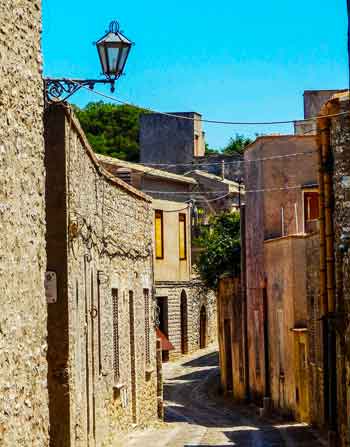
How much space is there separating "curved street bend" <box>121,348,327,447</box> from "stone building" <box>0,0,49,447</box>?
33.4 ft

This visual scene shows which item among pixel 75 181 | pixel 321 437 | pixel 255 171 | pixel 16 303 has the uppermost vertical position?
pixel 255 171

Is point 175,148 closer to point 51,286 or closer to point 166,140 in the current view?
point 166,140

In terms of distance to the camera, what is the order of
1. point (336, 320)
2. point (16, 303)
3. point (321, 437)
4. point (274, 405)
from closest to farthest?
point (16, 303), point (336, 320), point (321, 437), point (274, 405)

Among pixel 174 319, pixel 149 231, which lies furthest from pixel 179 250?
pixel 149 231

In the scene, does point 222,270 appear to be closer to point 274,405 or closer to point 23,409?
point 274,405

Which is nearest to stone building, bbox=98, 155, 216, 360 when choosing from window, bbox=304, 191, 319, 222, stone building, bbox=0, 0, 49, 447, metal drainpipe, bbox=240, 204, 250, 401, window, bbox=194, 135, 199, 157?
window, bbox=194, 135, 199, 157

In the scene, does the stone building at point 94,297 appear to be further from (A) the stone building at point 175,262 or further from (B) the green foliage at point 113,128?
(B) the green foliage at point 113,128

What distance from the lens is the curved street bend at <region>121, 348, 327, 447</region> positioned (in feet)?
76.3

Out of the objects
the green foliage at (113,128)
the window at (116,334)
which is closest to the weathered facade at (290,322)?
the window at (116,334)

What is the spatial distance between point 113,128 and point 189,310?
30083 mm

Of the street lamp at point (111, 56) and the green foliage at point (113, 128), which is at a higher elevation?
the green foliage at point (113, 128)

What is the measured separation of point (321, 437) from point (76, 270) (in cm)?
933

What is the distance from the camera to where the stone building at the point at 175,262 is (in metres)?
47.2

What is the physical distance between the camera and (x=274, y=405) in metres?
31.8
